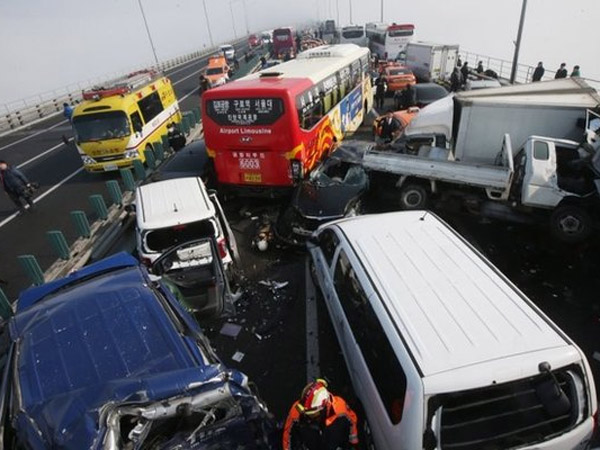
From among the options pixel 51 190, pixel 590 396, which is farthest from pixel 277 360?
pixel 51 190

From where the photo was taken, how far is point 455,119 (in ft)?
33.4

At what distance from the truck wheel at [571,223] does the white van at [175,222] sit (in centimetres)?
600

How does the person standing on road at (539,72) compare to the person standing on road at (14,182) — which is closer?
the person standing on road at (14,182)

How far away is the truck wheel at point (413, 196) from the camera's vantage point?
8.94 metres

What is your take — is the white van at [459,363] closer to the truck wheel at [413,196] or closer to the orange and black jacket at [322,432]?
the orange and black jacket at [322,432]

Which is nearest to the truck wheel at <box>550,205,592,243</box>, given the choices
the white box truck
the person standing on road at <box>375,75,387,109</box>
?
the person standing on road at <box>375,75,387,109</box>

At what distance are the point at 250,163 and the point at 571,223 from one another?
6.89m

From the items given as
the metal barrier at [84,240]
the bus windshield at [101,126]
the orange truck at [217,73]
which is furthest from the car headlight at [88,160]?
the orange truck at [217,73]

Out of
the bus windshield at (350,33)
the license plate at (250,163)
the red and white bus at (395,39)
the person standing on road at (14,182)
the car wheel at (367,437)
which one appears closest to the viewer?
the car wheel at (367,437)

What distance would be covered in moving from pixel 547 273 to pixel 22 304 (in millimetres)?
8366

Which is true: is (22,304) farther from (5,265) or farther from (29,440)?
(5,265)

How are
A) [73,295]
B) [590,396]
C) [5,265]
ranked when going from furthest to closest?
1. [5,265]
2. [73,295]
3. [590,396]

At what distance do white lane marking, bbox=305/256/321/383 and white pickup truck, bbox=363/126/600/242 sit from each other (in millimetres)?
3488

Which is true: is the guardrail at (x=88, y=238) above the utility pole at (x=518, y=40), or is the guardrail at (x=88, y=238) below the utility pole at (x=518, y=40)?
below
